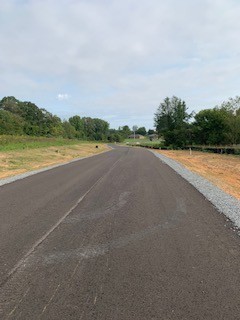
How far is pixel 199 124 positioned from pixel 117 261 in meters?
77.7

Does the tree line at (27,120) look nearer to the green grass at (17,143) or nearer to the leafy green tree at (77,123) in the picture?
the leafy green tree at (77,123)

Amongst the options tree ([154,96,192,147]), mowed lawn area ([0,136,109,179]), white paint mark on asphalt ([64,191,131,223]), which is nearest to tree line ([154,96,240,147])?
tree ([154,96,192,147])

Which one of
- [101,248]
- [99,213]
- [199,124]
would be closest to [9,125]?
[199,124]

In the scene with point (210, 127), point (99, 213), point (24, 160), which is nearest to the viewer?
point (99, 213)

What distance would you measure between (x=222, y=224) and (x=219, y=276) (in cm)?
284

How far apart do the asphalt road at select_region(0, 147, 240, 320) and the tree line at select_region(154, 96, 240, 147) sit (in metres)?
56.5

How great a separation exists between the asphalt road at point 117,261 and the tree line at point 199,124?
56.5 meters

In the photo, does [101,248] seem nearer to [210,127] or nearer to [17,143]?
[17,143]

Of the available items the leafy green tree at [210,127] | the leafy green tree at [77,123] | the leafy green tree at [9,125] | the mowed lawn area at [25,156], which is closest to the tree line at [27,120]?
the leafy green tree at [9,125]

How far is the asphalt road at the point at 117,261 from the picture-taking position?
355cm

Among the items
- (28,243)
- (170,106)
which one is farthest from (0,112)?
(28,243)

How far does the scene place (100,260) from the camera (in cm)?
489

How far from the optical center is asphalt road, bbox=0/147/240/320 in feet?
11.7

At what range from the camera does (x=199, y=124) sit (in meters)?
79.1
